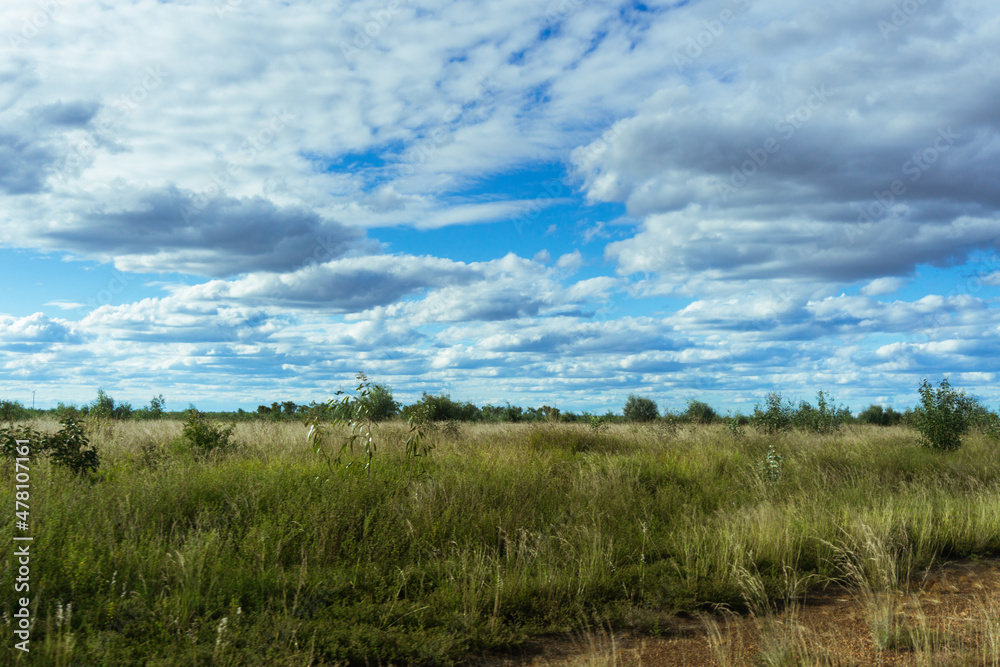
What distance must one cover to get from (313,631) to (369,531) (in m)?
2.35

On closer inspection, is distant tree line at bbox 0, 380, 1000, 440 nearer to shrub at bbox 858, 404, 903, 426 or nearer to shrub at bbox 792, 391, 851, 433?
shrub at bbox 792, 391, 851, 433

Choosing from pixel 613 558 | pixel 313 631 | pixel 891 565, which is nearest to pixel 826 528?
pixel 891 565

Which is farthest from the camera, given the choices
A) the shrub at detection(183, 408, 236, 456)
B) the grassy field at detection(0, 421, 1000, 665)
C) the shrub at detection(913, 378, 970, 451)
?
the shrub at detection(913, 378, 970, 451)

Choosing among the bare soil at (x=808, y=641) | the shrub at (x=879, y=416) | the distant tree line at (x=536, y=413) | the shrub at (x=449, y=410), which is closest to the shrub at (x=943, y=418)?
the distant tree line at (x=536, y=413)

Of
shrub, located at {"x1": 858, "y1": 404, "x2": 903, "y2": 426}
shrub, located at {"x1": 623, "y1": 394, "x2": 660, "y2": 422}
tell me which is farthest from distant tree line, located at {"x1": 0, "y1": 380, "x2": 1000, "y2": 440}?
shrub, located at {"x1": 858, "y1": 404, "x2": 903, "y2": 426}

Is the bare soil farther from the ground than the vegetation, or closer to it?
closer to it

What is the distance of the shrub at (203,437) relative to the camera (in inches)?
508

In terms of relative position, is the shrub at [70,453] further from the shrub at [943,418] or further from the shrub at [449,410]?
the shrub at [943,418]

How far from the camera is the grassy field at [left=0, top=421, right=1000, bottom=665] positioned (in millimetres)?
5047

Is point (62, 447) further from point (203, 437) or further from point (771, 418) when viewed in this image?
point (771, 418)

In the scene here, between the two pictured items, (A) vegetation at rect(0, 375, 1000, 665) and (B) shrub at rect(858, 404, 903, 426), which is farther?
(B) shrub at rect(858, 404, 903, 426)

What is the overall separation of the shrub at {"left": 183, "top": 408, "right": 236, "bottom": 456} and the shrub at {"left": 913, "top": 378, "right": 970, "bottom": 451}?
19.4m

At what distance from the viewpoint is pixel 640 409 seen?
132ft

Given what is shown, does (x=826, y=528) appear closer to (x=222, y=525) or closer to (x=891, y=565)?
(x=891, y=565)
